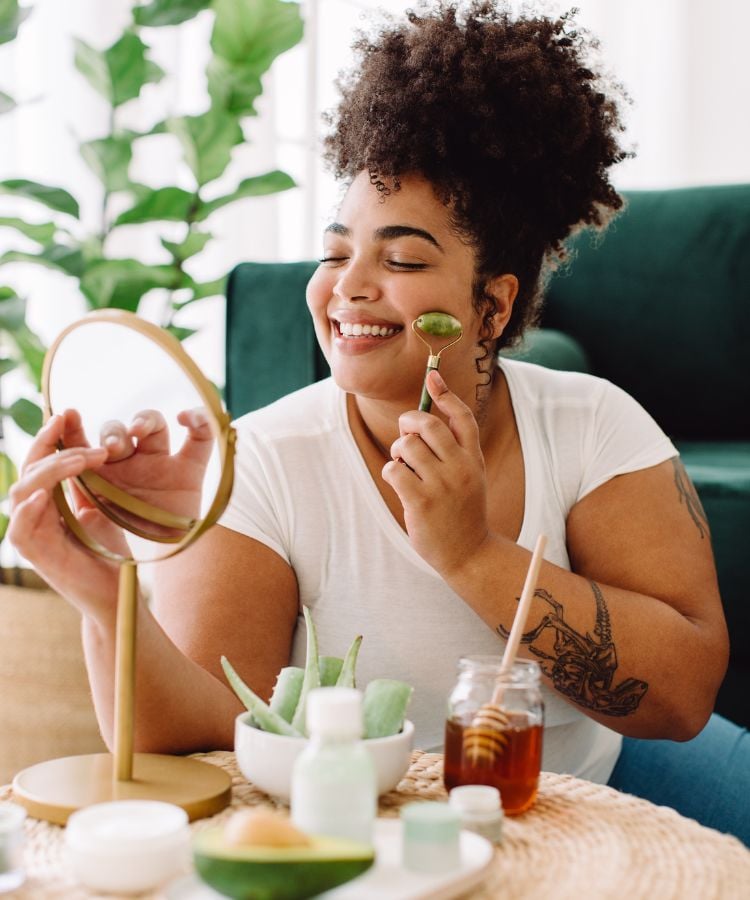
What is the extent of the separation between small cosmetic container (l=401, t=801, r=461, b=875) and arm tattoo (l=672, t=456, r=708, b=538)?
70 centimetres

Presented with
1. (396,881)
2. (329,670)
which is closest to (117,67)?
(329,670)

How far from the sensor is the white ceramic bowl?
79cm

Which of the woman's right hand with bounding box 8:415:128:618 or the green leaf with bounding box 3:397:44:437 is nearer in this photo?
the woman's right hand with bounding box 8:415:128:618

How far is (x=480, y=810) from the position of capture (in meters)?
0.76

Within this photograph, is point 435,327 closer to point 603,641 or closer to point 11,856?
point 603,641

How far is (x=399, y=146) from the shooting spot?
1229 millimetres

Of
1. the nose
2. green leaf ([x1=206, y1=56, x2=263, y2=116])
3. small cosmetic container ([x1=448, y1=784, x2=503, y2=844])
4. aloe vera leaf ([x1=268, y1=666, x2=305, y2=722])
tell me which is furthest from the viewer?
green leaf ([x1=206, y1=56, x2=263, y2=116])

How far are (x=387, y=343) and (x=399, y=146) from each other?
0.21 m

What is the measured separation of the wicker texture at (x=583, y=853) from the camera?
2.33ft

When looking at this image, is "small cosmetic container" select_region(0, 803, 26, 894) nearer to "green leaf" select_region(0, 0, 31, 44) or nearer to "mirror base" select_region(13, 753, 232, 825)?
"mirror base" select_region(13, 753, 232, 825)

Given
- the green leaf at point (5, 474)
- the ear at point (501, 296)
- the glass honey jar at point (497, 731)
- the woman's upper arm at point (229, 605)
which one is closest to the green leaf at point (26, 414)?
the green leaf at point (5, 474)

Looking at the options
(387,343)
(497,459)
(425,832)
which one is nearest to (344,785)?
(425,832)

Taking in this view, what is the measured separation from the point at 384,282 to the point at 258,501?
27 centimetres

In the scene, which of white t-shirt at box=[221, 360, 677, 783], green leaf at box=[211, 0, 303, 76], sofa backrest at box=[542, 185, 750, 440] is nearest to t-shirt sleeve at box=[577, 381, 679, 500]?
white t-shirt at box=[221, 360, 677, 783]
